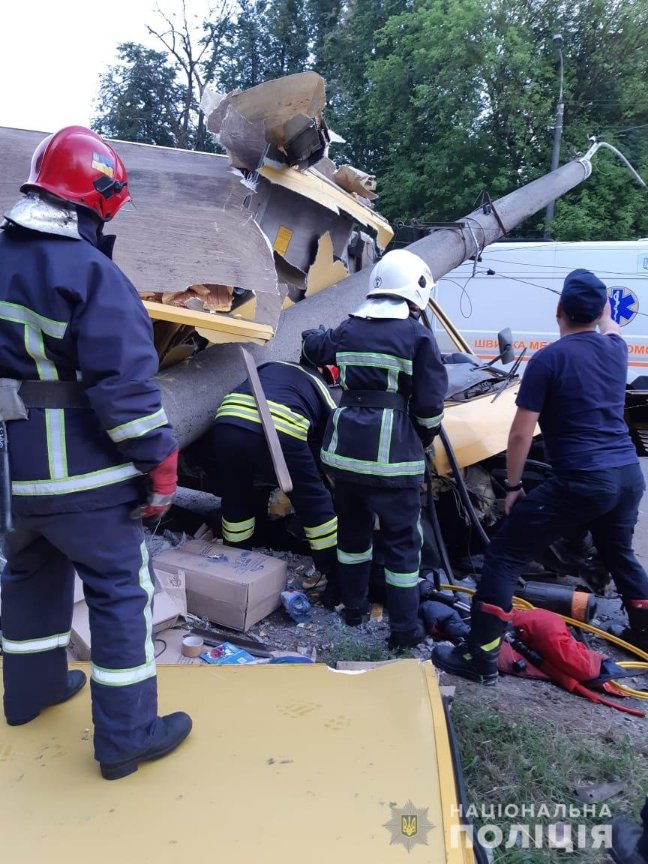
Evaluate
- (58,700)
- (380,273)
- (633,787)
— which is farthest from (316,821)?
(380,273)

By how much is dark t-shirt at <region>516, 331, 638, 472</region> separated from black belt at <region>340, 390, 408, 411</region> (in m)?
0.52

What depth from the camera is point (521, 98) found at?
54.3ft

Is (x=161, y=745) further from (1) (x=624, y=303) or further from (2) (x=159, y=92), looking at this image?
(2) (x=159, y=92)

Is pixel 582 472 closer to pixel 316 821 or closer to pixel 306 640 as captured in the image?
pixel 306 640

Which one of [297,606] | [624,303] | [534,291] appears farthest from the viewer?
[534,291]

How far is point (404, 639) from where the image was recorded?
3.24 metres

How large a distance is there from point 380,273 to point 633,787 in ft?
7.41

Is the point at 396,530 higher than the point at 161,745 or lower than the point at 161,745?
higher

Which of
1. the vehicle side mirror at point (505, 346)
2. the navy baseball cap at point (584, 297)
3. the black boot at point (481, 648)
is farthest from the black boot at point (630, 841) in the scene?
the vehicle side mirror at point (505, 346)

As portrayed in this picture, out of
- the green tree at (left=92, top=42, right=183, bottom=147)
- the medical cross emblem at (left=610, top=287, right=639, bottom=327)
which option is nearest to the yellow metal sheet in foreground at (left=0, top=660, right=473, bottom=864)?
the medical cross emblem at (left=610, top=287, right=639, bottom=327)

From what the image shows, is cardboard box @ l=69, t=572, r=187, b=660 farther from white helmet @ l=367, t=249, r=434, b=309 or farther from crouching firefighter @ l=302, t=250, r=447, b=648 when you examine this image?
white helmet @ l=367, t=249, r=434, b=309

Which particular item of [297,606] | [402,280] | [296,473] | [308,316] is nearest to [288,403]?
[296,473]

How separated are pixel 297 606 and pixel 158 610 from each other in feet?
2.50

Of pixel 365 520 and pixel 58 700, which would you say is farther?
pixel 365 520
